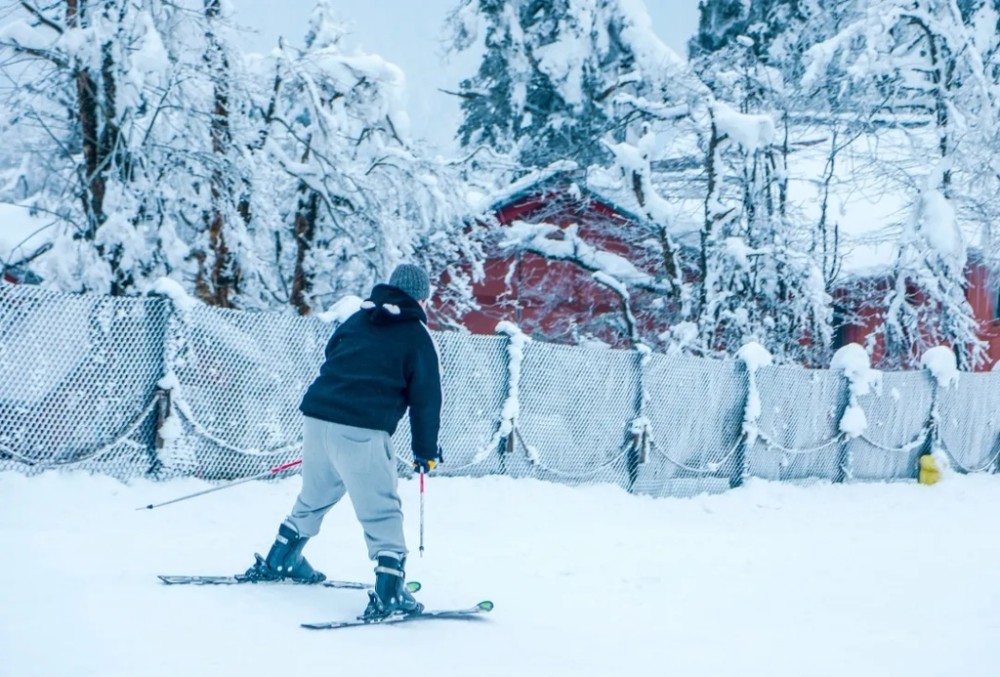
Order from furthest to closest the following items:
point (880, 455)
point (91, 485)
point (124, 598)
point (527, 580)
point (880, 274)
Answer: point (880, 274) < point (880, 455) < point (91, 485) < point (527, 580) < point (124, 598)

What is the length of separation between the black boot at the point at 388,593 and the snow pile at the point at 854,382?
399 inches

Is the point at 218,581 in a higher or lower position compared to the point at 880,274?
lower

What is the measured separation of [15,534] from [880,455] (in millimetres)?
11581

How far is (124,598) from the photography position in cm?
500

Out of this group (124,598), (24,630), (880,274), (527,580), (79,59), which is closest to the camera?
(24,630)

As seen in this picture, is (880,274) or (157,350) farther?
(880,274)

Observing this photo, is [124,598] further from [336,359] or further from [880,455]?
[880,455]

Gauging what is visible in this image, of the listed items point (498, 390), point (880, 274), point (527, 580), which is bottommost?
point (527, 580)

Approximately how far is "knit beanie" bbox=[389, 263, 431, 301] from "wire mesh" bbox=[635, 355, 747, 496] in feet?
21.9

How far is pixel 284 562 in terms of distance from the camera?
→ 548cm

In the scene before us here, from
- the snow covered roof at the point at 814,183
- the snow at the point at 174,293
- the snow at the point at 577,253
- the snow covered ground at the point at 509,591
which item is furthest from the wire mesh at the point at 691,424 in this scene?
the snow at the point at 174,293

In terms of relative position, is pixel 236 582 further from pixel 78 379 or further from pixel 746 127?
pixel 746 127

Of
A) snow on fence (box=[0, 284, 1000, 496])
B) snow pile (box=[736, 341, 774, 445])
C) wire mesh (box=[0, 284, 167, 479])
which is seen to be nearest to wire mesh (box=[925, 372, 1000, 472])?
snow on fence (box=[0, 284, 1000, 496])

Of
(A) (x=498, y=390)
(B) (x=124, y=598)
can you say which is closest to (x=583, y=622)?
(B) (x=124, y=598)
